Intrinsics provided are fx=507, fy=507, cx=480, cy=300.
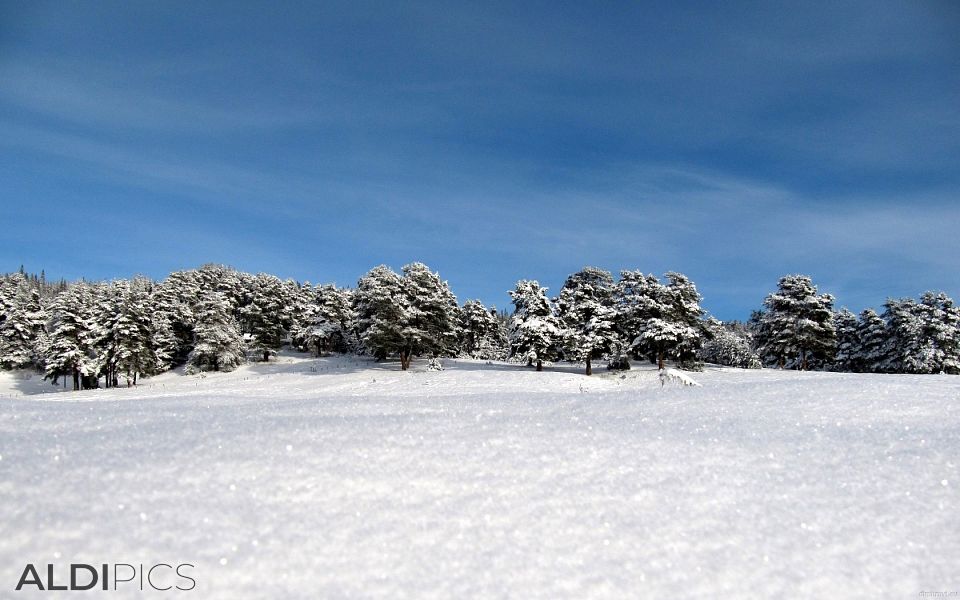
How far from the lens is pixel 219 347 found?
54.3 metres

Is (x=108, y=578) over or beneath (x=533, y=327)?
beneath

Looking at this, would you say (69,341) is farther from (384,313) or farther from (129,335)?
(384,313)

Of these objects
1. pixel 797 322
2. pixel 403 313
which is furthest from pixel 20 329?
pixel 797 322

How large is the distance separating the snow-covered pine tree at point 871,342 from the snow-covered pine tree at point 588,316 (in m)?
26.8

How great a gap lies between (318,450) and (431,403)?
360cm

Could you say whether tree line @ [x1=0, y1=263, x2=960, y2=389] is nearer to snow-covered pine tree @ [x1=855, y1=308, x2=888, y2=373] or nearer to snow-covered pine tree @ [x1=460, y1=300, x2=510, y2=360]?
snow-covered pine tree @ [x1=855, y1=308, x2=888, y2=373]

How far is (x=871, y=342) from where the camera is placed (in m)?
52.9

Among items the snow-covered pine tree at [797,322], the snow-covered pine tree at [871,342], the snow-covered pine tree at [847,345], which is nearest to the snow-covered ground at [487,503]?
the snow-covered pine tree at [797,322]

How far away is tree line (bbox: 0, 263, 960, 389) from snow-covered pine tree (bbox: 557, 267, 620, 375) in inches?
4.5

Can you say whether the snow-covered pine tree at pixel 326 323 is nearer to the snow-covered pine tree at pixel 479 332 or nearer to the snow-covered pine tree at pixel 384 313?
the snow-covered pine tree at pixel 384 313

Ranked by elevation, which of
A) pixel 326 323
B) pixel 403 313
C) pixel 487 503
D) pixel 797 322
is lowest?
pixel 487 503

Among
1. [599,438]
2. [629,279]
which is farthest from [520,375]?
[599,438]

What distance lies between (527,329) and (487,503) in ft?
129

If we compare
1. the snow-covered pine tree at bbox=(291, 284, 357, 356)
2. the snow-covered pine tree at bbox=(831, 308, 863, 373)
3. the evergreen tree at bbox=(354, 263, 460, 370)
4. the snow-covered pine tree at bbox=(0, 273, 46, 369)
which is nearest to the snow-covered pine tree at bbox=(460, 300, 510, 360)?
the snow-covered pine tree at bbox=(291, 284, 357, 356)
